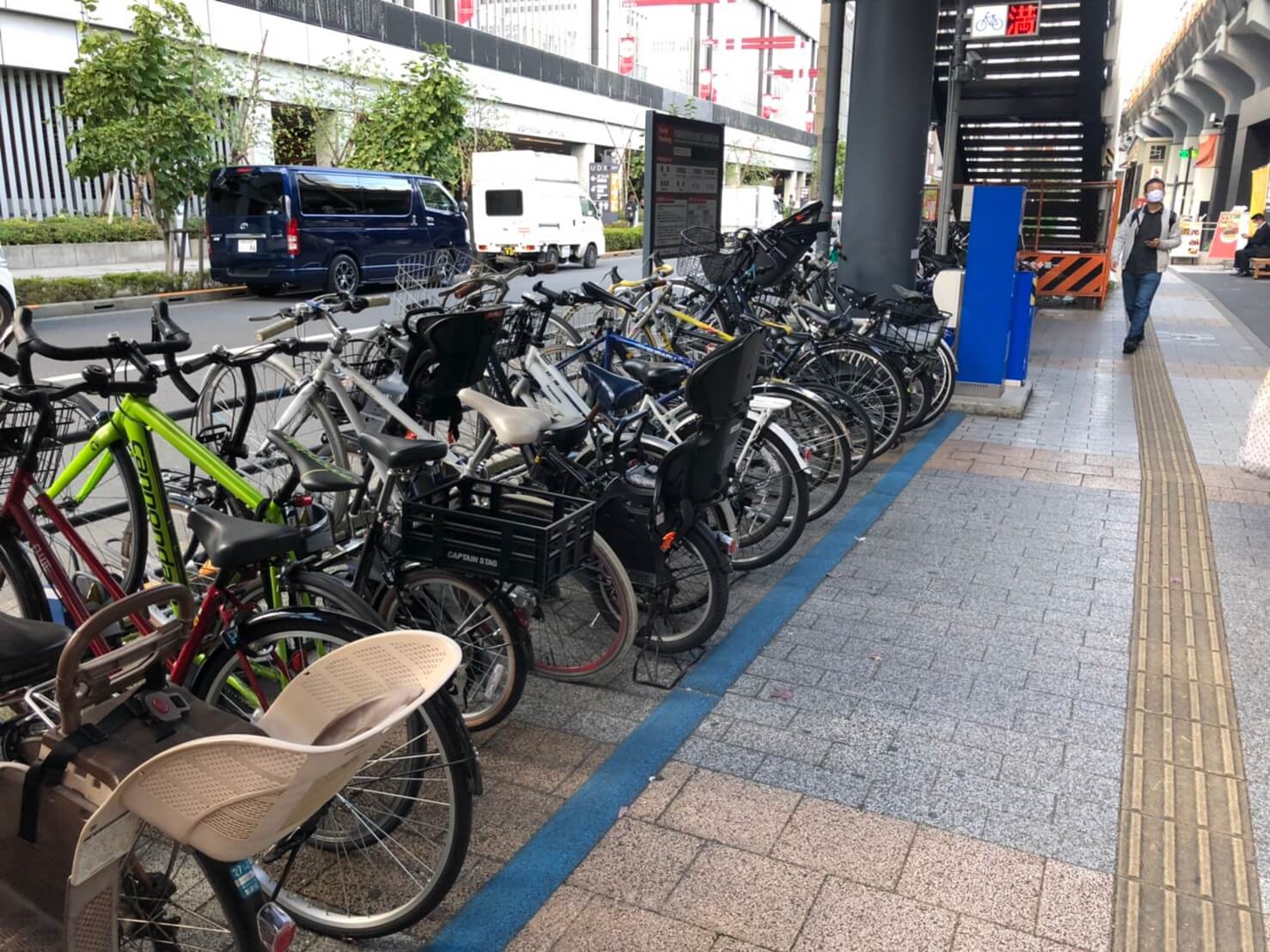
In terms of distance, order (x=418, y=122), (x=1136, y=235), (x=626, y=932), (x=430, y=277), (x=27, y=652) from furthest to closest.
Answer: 1. (x=418, y=122)
2. (x=1136, y=235)
3. (x=430, y=277)
4. (x=626, y=932)
5. (x=27, y=652)

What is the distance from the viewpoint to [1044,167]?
1562cm

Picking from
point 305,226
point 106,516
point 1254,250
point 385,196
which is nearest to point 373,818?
point 106,516

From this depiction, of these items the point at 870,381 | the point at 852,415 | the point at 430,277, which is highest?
the point at 430,277

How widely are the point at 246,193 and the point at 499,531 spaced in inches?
540

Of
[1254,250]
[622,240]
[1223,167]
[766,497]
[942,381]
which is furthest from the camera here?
[1223,167]

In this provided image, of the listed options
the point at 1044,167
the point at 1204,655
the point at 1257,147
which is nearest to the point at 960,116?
the point at 1044,167

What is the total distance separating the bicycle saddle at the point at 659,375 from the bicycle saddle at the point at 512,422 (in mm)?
909

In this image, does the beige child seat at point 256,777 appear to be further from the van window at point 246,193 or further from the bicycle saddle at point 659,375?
the van window at point 246,193

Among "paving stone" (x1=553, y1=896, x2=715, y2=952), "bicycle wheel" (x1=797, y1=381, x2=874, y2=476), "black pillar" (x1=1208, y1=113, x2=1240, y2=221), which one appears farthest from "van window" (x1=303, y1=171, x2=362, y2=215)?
"black pillar" (x1=1208, y1=113, x2=1240, y2=221)

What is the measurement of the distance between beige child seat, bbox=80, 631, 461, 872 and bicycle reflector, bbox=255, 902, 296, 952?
0.72ft

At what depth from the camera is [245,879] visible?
1721mm

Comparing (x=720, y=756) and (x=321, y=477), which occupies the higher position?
(x=321, y=477)

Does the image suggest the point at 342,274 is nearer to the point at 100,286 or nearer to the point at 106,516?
the point at 100,286

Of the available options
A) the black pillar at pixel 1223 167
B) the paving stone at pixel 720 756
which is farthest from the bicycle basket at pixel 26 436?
the black pillar at pixel 1223 167
